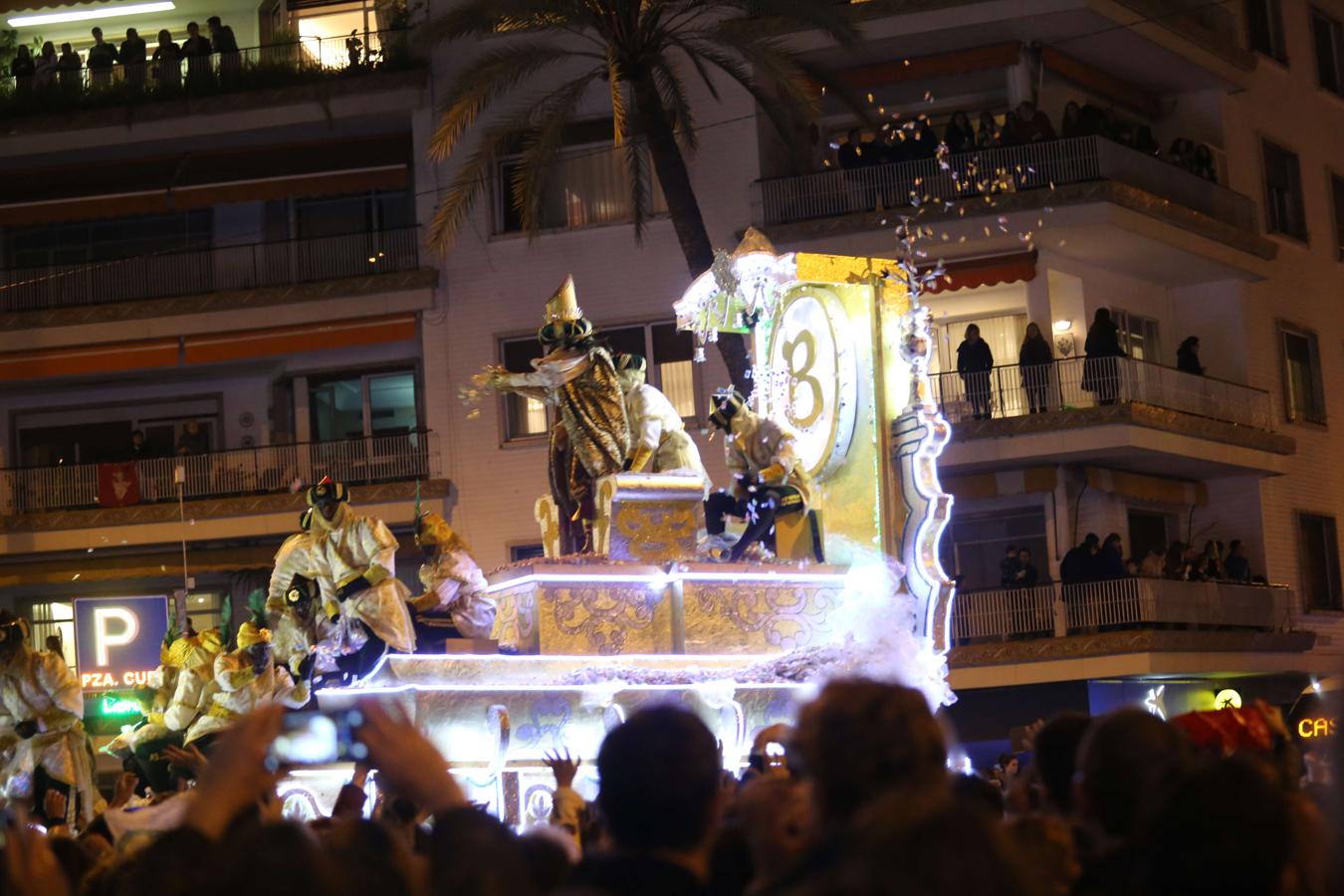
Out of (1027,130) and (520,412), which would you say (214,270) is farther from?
(1027,130)

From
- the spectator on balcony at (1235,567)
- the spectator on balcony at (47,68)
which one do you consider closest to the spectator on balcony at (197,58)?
the spectator on balcony at (47,68)

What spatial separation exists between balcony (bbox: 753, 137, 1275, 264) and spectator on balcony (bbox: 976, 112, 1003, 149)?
9.8 inches

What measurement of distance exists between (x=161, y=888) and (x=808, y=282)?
38.5ft

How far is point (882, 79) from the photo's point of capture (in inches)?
1268

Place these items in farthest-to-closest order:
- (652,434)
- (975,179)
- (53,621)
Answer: (53,621), (975,179), (652,434)

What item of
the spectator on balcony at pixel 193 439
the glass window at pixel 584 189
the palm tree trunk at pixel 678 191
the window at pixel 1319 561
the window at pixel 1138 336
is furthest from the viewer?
the spectator on balcony at pixel 193 439

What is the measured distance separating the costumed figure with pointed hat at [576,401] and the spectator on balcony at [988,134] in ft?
55.1

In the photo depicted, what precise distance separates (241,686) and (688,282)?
16892 mm

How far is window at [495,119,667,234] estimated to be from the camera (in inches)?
1275

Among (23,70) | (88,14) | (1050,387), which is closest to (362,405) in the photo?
(23,70)

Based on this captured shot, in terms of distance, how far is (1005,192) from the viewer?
30.5 meters

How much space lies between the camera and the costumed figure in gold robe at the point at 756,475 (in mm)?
14852

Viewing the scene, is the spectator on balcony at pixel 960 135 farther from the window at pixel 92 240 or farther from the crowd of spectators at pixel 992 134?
the window at pixel 92 240

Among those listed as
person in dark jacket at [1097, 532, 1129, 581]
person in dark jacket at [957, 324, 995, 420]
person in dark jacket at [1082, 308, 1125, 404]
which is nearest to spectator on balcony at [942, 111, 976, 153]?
person in dark jacket at [957, 324, 995, 420]
